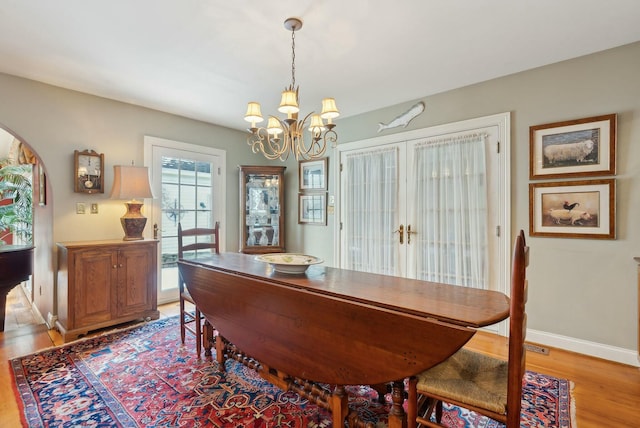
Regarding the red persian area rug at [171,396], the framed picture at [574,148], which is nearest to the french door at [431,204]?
the framed picture at [574,148]

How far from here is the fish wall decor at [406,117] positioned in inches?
127

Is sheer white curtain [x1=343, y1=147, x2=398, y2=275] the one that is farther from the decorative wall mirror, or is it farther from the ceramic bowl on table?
the decorative wall mirror

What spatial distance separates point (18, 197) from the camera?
407 cm

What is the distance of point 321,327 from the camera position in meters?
1.41

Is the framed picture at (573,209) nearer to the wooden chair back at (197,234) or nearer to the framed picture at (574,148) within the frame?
the framed picture at (574,148)

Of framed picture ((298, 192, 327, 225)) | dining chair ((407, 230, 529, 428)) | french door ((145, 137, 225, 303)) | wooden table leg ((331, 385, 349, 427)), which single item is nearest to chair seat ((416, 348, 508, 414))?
dining chair ((407, 230, 529, 428))

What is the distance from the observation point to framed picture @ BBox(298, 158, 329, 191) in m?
4.07

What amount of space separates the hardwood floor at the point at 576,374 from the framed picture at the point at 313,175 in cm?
254

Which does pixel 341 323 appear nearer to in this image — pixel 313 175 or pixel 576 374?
pixel 576 374

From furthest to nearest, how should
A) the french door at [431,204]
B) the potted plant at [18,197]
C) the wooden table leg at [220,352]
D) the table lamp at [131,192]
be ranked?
the potted plant at [18,197]
the table lamp at [131,192]
the french door at [431,204]
the wooden table leg at [220,352]

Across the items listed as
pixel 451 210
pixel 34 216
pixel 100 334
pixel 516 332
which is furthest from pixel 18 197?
pixel 516 332

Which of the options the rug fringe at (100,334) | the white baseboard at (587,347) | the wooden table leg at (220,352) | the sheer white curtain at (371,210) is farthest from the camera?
the sheer white curtain at (371,210)

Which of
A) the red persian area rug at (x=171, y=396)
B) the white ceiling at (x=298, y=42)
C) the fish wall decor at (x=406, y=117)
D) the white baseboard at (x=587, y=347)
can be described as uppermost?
the white ceiling at (x=298, y=42)

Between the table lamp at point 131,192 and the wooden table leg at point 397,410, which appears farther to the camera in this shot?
the table lamp at point 131,192
